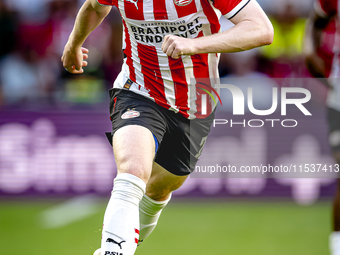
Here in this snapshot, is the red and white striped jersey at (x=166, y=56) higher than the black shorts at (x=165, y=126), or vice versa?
the red and white striped jersey at (x=166, y=56)

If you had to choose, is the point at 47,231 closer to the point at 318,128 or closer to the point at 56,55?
the point at 56,55

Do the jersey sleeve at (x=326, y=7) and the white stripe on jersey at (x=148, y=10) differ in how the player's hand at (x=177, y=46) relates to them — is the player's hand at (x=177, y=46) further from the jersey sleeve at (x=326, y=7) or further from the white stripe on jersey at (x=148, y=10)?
the jersey sleeve at (x=326, y=7)

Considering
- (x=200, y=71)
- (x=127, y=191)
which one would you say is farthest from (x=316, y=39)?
(x=127, y=191)

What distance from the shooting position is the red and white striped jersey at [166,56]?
2914 millimetres

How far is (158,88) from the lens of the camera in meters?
3.13

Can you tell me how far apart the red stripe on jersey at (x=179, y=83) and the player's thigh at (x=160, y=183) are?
0.44m

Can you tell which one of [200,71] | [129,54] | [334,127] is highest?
[129,54]

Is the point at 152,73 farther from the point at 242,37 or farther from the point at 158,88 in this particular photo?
the point at 242,37

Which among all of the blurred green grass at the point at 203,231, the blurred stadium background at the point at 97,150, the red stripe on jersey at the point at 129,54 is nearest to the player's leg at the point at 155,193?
the red stripe on jersey at the point at 129,54

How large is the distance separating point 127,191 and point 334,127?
1.70 meters

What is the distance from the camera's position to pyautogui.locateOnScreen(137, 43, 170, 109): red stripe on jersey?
311cm

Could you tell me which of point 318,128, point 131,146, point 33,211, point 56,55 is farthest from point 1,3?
point 131,146

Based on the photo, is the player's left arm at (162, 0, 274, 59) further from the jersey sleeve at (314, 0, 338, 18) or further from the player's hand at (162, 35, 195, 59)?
the jersey sleeve at (314, 0, 338, 18)

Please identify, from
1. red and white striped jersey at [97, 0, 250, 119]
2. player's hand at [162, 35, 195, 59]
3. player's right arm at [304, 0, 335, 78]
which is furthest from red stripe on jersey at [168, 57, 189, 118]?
player's right arm at [304, 0, 335, 78]
